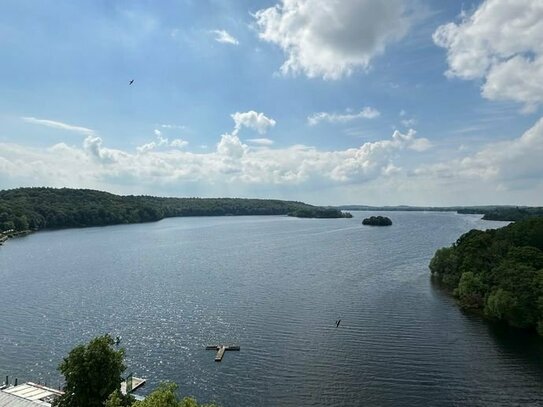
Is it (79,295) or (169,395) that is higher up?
(169,395)

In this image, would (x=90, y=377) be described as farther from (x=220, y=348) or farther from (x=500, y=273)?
(x=500, y=273)

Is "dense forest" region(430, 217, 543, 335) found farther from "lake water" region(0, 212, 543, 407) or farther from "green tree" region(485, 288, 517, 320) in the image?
"lake water" region(0, 212, 543, 407)

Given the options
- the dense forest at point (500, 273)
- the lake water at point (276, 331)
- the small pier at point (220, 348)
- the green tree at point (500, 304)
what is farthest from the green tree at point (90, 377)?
the dense forest at point (500, 273)

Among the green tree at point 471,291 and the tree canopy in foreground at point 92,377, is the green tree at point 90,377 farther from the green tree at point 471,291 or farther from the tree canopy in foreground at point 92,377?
the green tree at point 471,291

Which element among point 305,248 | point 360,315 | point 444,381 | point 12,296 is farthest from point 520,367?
point 305,248

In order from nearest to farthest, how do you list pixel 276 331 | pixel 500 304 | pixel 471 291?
1. pixel 276 331
2. pixel 500 304
3. pixel 471 291

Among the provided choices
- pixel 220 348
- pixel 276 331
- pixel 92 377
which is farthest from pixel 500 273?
pixel 92 377

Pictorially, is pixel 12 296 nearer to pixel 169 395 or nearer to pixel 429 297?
pixel 169 395
